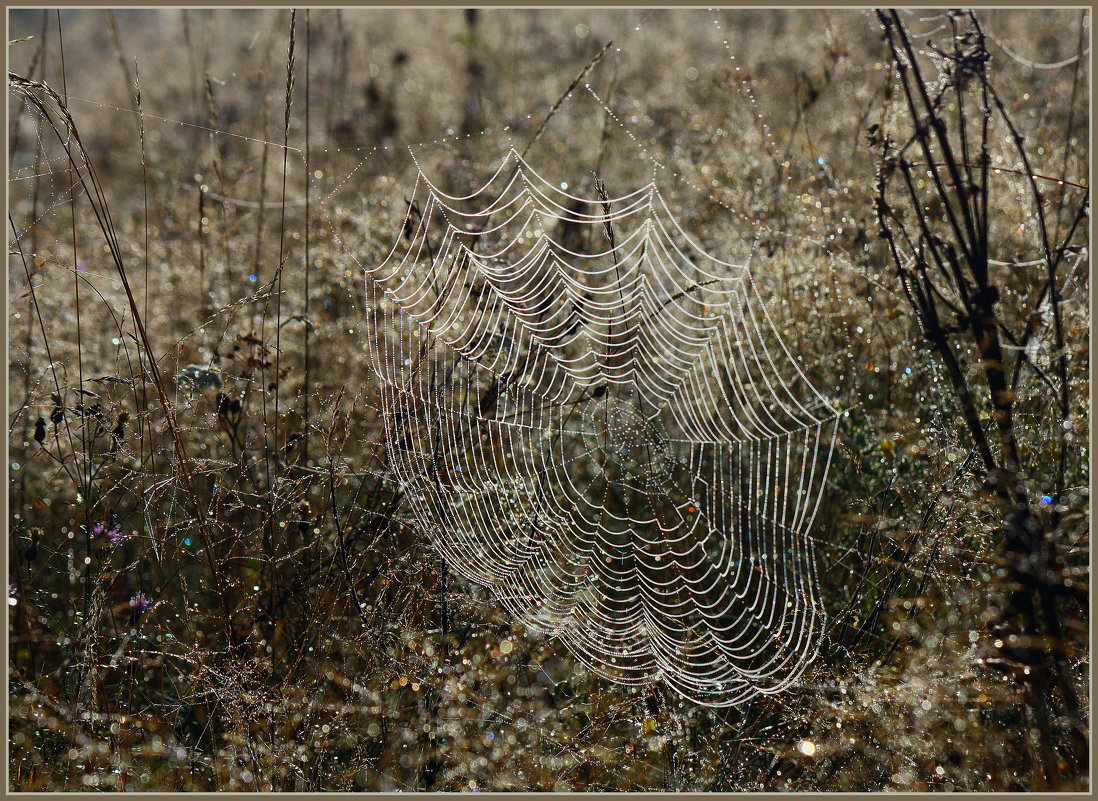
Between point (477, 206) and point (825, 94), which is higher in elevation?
point (825, 94)

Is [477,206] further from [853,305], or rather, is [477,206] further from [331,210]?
[853,305]

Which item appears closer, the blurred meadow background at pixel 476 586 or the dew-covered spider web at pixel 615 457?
the blurred meadow background at pixel 476 586

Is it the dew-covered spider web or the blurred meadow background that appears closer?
the blurred meadow background

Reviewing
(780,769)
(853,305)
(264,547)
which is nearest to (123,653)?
(264,547)
